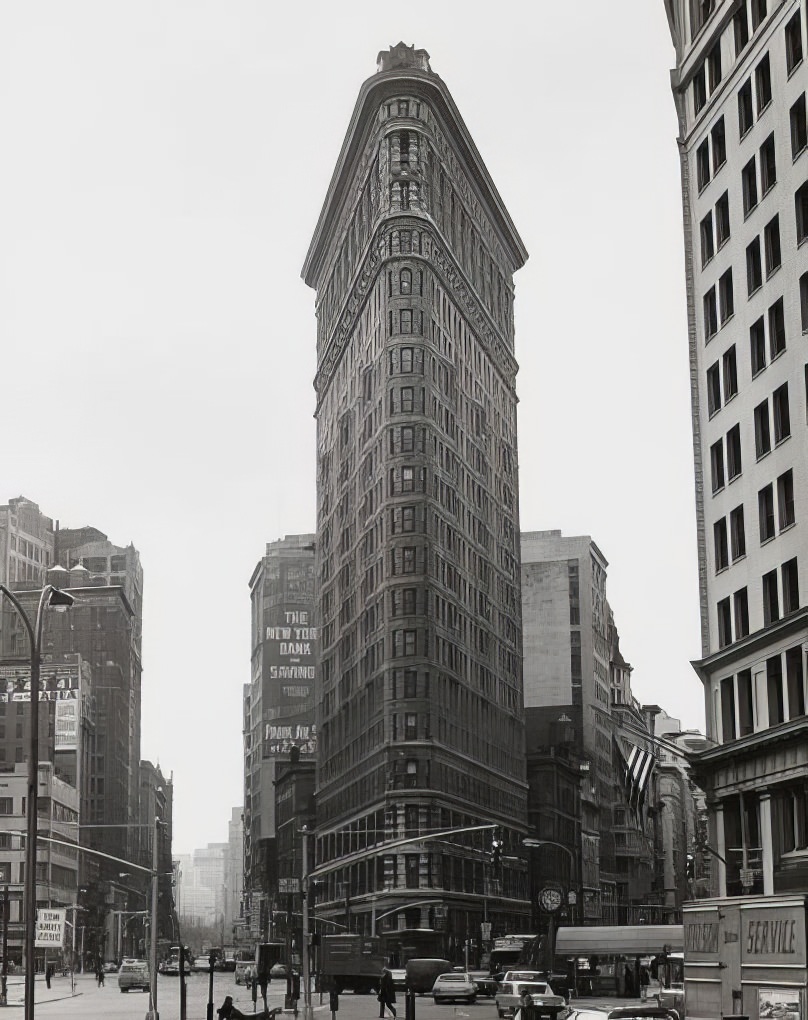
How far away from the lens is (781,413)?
61.2 meters

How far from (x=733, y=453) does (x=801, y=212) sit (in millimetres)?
11130

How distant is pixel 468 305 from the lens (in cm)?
18600

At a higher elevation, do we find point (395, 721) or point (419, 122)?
point (419, 122)

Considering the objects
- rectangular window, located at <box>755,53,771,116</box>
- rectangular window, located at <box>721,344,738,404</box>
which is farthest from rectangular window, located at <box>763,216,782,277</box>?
rectangular window, located at <box>755,53,771,116</box>

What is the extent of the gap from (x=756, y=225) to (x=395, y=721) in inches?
3762

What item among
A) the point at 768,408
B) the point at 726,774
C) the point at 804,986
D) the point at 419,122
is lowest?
the point at 804,986

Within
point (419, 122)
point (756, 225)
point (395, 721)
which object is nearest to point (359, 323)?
point (419, 122)

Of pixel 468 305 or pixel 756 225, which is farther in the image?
pixel 468 305

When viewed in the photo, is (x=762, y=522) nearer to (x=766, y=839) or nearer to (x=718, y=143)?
(x=766, y=839)

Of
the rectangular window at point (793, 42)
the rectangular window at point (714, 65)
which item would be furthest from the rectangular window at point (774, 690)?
the rectangular window at point (714, 65)

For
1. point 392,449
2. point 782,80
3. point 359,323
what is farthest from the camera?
point 359,323

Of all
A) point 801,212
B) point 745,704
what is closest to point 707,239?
point 801,212

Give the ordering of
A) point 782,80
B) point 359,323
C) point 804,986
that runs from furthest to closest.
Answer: point 359,323 < point 782,80 < point 804,986

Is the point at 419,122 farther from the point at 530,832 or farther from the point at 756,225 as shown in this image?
the point at 756,225
